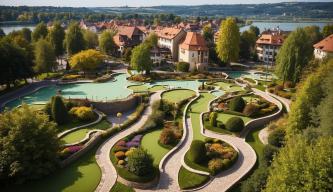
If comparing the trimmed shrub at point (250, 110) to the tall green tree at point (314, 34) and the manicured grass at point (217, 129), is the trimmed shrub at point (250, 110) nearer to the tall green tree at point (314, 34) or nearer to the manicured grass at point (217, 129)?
the manicured grass at point (217, 129)

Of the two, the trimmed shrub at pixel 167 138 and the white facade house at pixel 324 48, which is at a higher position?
the white facade house at pixel 324 48

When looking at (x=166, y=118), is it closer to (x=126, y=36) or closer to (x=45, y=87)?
(x=45, y=87)

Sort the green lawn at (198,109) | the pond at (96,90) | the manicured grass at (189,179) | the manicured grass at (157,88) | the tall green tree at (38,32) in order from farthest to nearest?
the tall green tree at (38,32) → the manicured grass at (157,88) → the pond at (96,90) → the green lawn at (198,109) → the manicured grass at (189,179)

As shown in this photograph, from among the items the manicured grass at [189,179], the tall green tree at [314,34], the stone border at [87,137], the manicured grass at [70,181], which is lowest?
the manicured grass at [70,181]

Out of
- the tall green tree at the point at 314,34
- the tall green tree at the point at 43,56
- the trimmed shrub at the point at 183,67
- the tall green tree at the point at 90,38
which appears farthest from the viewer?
the tall green tree at the point at 90,38

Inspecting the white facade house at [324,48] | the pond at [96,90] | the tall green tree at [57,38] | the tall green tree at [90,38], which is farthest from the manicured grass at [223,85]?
the tall green tree at [90,38]

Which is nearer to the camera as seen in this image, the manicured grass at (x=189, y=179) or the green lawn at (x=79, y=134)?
the manicured grass at (x=189, y=179)

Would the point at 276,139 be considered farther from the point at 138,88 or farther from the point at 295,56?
the point at 138,88
